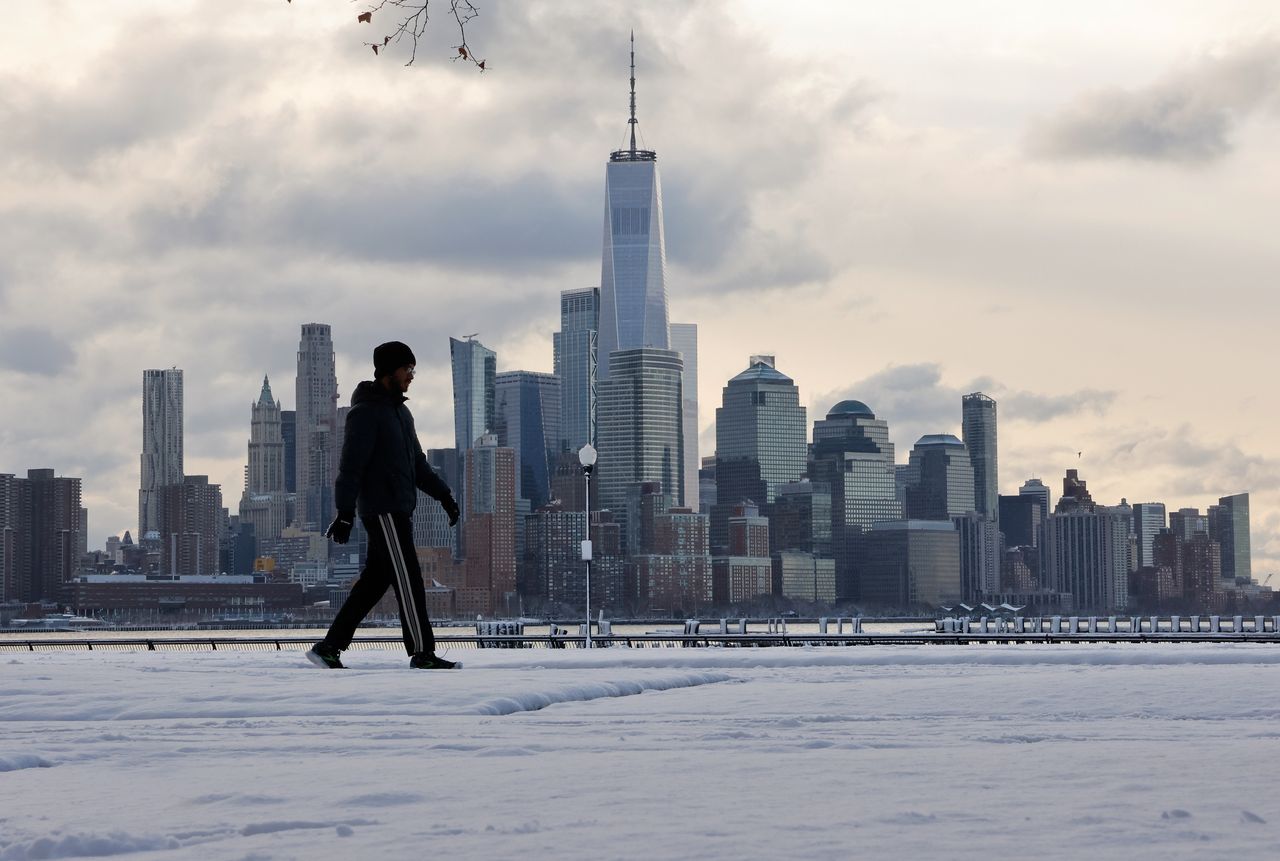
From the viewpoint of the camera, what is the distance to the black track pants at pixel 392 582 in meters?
11.9

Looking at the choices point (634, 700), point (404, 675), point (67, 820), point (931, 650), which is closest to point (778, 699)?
point (634, 700)

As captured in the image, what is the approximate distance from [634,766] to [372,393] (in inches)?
284

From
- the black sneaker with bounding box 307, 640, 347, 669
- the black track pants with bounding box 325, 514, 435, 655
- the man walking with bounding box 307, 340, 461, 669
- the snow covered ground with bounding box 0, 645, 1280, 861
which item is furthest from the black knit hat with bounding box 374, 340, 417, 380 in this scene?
the snow covered ground with bounding box 0, 645, 1280, 861

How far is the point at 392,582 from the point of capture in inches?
471

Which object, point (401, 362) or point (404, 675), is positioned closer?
point (404, 675)

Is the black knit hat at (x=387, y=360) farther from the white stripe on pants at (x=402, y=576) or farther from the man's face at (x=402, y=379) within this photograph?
the white stripe on pants at (x=402, y=576)

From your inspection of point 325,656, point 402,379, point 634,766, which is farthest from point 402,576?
point 634,766

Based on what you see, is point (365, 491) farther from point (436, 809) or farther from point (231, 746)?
point (436, 809)

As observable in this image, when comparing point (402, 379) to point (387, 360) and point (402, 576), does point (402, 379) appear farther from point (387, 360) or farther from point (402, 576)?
point (402, 576)

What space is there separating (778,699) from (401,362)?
4937 millimetres

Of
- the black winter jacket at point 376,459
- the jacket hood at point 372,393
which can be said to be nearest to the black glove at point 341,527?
the black winter jacket at point 376,459

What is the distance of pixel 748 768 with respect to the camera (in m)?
5.38

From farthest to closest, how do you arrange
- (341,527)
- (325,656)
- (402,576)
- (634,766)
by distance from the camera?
(325,656), (402,576), (341,527), (634,766)

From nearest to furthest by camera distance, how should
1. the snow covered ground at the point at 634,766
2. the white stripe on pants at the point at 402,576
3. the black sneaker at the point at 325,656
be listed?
1. the snow covered ground at the point at 634,766
2. the white stripe on pants at the point at 402,576
3. the black sneaker at the point at 325,656
